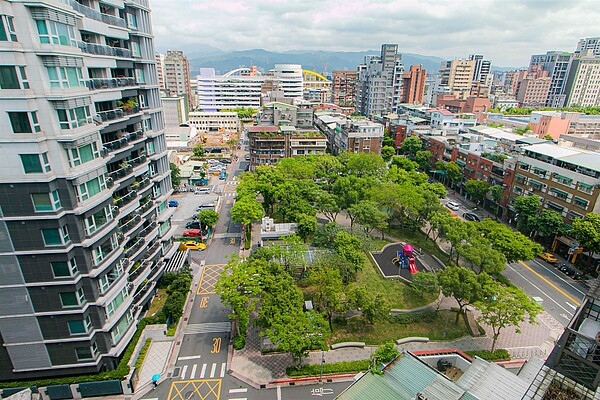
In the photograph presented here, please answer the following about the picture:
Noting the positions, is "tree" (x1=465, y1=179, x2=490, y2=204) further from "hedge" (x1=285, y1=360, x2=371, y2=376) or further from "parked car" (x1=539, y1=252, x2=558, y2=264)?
"hedge" (x1=285, y1=360, x2=371, y2=376)

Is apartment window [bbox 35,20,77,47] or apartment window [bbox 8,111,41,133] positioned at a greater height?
apartment window [bbox 35,20,77,47]

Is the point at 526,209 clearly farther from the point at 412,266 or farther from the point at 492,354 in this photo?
the point at 492,354

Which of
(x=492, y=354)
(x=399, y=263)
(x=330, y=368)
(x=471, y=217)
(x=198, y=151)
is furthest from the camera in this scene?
(x=198, y=151)

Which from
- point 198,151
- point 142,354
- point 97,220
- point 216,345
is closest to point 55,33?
point 97,220

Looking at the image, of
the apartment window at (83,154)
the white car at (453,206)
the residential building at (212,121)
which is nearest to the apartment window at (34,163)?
the apartment window at (83,154)

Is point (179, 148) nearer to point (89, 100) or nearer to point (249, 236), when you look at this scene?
point (249, 236)

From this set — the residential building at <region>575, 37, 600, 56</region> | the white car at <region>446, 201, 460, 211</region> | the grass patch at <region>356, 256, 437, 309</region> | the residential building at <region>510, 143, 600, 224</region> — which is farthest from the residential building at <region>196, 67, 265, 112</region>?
the residential building at <region>575, 37, 600, 56</region>
